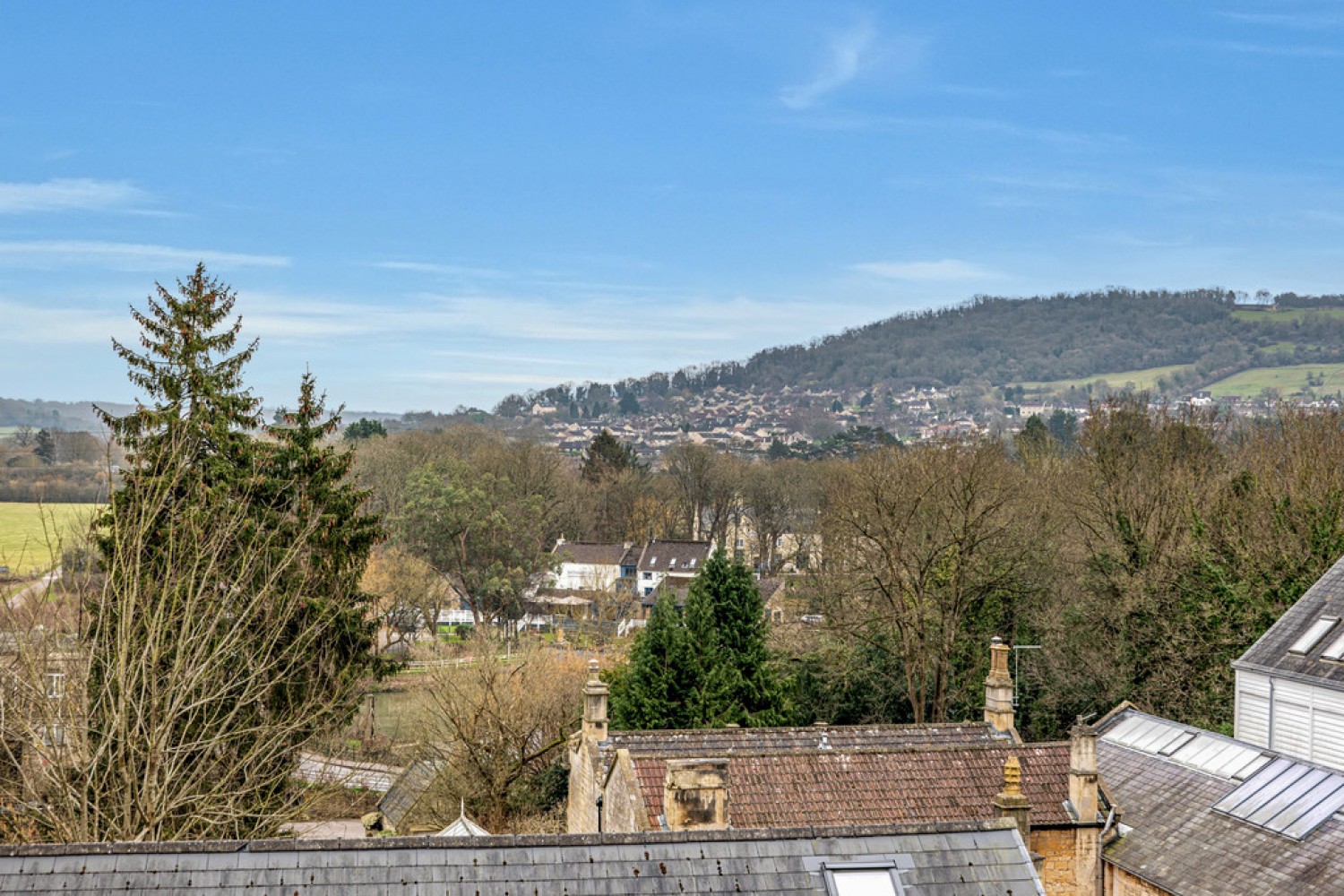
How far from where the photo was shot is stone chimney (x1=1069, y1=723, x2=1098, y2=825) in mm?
17688

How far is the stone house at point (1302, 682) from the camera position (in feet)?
72.0

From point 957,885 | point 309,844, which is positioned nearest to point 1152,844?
point 957,885

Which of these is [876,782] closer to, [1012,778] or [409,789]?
[1012,778]

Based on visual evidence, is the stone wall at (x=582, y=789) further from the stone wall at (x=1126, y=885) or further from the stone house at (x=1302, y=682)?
the stone house at (x=1302, y=682)

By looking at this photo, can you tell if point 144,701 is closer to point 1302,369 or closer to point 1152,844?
point 1152,844

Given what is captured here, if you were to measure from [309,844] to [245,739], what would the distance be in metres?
12.5

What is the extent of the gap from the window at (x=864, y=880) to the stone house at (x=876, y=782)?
22.9ft

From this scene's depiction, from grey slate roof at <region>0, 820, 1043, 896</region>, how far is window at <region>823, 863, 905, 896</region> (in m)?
0.08

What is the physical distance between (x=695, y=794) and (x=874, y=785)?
4235 millimetres

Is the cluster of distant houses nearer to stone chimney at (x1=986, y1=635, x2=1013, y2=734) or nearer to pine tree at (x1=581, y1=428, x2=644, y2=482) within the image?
stone chimney at (x1=986, y1=635, x2=1013, y2=734)

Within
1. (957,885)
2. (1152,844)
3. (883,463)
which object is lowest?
(1152,844)

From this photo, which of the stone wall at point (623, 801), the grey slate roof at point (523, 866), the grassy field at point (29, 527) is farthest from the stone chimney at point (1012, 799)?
the grassy field at point (29, 527)

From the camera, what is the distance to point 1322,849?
1534 cm

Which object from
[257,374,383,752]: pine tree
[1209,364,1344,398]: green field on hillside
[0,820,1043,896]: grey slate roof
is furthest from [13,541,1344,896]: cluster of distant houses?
[1209,364,1344,398]: green field on hillside
